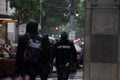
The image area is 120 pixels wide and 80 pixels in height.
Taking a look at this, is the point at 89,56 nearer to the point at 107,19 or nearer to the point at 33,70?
the point at 107,19

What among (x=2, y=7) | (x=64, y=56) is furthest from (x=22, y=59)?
(x=2, y=7)

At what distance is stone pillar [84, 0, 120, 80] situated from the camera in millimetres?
13867

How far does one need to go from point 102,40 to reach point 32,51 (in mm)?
5321

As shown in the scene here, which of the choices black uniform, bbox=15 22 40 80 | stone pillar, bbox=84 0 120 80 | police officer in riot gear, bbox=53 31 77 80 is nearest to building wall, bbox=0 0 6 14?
stone pillar, bbox=84 0 120 80

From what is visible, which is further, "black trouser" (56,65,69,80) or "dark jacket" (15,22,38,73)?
"black trouser" (56,65,69,80)

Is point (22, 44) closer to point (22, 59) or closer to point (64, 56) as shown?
point (22, 59)

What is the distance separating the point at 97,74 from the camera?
46.1ft

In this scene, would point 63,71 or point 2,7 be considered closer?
point 63,71

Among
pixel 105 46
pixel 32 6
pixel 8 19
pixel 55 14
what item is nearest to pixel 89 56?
pixel 105 46

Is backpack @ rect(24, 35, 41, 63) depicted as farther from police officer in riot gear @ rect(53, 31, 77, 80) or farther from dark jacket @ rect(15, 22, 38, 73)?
police officer in riot gear @ rect(53, 31, 77, 80)

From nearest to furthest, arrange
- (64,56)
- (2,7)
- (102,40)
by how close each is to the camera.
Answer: (64,56), (102,40), (2,7)

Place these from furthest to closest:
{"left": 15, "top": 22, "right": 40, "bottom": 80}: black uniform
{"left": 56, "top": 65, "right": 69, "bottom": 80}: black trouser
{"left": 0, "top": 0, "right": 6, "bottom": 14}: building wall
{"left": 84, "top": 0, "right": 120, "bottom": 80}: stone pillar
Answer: {"left": 0, "top": 0, "right": 6, "bottom": 14}: building wall → {"left": 84, "top": 0, "right": 120, "bottom": 80}: stone pillar → {"left": 56, "top": 65, "right": 69, "bottom": 80}: black trouser → {"left": 15, "top": 22, "right": 40, "bottom": 80}: black uniform

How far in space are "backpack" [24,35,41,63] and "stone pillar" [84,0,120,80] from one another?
17.1 ft

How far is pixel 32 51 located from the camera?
891 centimetres
